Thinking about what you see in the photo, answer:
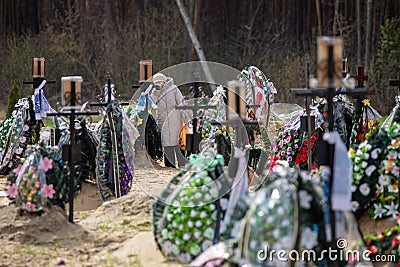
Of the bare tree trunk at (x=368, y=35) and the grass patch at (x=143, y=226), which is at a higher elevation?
the bare tree trunk at (x=368, y=35)

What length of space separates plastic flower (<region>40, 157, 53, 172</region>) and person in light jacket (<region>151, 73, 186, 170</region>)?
3.81m

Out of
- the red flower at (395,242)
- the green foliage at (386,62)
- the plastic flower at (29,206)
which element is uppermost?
the green foliage at (386,62)

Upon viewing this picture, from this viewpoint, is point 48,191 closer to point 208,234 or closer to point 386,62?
point 208,234

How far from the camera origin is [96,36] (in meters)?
18.5

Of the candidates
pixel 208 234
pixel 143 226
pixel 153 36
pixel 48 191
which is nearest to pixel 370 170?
pixel 208 234

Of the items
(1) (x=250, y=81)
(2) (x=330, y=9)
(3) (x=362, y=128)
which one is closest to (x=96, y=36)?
(2) (x=330, y=9)

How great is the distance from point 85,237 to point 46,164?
27.4 inches

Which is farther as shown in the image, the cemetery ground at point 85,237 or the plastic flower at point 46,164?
the plastic flower at point 46,164

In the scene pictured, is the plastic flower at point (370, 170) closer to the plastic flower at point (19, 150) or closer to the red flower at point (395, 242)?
the red flower at point (395, 242)

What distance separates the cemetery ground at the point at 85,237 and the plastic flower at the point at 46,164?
0.32 meters

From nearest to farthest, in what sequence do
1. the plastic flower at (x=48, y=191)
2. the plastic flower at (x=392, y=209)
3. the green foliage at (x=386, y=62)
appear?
the plastic flower at (x=392, y=209) < the plastic flower at (x=48, y=191) < the green foliage at (x=386, y=62)

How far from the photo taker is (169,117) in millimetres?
9930

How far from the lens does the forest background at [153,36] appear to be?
1731 cm

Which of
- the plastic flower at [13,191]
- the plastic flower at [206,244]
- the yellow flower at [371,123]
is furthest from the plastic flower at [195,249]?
the yellow flower at [371,123]
